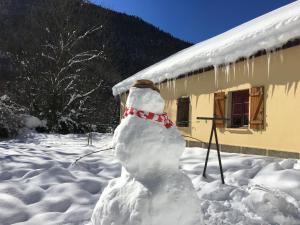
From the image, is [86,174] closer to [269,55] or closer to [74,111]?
[269,55]

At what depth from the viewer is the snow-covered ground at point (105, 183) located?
4488 millimetres

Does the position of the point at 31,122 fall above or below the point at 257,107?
below

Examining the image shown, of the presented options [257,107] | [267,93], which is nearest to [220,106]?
[257,107]

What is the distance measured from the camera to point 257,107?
27.8 ft

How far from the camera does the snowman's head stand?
3102 millimetres

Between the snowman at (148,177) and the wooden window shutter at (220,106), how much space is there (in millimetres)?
6855

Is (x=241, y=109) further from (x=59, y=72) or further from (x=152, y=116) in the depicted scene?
(x=59, y=72)

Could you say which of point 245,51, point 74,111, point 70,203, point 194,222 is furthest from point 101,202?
point 74,111

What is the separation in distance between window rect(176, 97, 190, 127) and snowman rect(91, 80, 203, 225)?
8.80 m

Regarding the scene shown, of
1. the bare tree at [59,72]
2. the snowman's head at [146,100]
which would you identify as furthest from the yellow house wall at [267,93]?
the bare tree at [59,72]

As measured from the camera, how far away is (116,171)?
22.9ft

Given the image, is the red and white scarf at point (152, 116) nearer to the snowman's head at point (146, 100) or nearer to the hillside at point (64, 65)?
the snowman's head at point (146, 100)

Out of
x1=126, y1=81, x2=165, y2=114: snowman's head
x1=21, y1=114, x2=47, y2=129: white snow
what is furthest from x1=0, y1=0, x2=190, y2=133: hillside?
x1=126, y1=81, x2=165, y2=114: snowman's head

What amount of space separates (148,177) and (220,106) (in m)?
7.20
